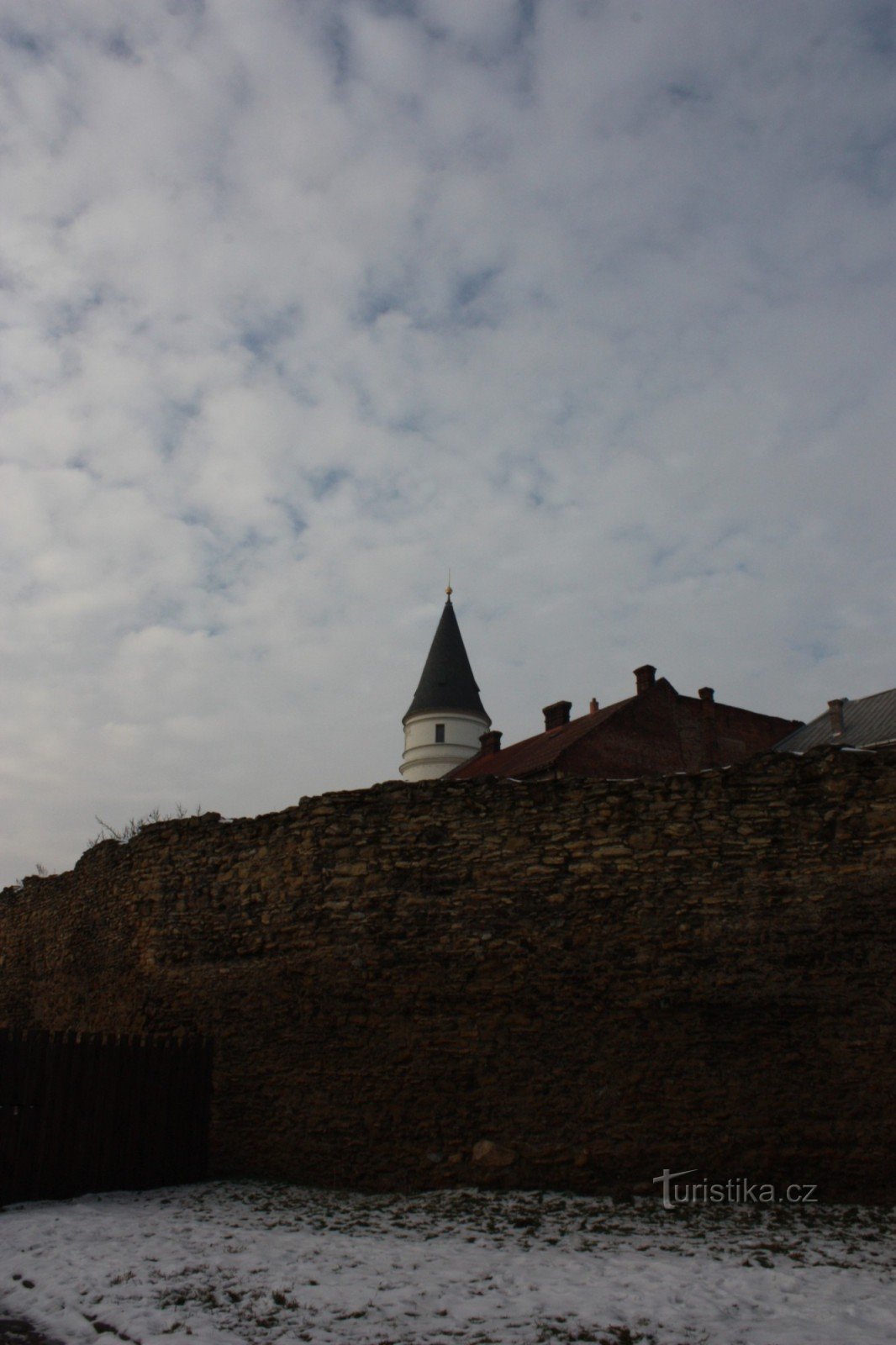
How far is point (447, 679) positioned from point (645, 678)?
15.6 meters

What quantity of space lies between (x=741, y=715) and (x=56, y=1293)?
96.9 ft

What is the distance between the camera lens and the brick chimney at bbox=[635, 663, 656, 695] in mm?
31906

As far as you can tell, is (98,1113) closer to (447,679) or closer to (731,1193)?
(731,1193)

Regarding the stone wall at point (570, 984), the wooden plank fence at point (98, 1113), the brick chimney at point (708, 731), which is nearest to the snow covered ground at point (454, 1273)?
the wooden plank fence at point (98, 1113)

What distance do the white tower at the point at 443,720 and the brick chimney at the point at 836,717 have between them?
62.1 feet

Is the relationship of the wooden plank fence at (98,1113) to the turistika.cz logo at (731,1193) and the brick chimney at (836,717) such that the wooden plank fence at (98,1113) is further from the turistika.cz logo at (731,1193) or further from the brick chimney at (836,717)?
the brick chimney at (836,717)

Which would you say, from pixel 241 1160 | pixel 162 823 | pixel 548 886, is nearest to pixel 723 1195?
pixel 548 886

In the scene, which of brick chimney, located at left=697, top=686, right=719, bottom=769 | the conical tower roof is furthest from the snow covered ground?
the conical tower roof

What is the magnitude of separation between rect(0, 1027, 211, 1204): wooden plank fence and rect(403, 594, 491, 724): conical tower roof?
116 feet

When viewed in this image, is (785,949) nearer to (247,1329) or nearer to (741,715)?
(247,1329)

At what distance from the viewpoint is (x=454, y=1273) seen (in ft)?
19.4

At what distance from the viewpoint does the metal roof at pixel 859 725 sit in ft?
84.5

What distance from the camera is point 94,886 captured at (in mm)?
13594

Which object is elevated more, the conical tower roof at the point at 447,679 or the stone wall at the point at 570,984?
the conical tower roof at the point at 447,679
